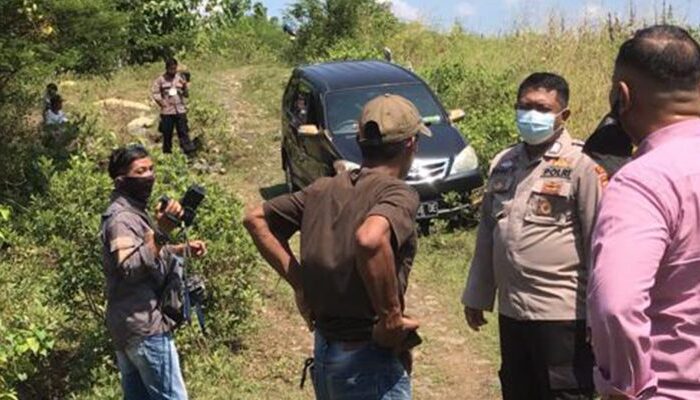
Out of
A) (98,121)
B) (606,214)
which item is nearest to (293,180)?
(98,121)

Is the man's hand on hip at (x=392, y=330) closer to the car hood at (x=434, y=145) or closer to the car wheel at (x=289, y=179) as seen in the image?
the car hood at (x=434, y=145)

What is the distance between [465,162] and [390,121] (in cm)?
642

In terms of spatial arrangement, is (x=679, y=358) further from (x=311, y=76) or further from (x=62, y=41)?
(x=62, y=41)

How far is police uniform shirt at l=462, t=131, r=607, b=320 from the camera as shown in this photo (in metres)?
3.52

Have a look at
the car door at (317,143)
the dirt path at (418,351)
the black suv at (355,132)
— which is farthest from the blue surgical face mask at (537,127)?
the car door at (317,143)

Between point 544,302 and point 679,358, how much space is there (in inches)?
61.6

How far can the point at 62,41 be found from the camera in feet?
35.7

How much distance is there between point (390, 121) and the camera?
2.88 metres

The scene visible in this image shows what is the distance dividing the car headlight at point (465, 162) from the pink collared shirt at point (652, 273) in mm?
7097

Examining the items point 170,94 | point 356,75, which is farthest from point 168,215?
point 170,94

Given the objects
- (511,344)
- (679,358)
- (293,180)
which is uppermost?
(679,358)

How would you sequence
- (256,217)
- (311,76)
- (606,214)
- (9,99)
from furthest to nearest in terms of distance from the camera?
1. (9,99)
2. (311,76)
3. (256,217)
4. (606,214)

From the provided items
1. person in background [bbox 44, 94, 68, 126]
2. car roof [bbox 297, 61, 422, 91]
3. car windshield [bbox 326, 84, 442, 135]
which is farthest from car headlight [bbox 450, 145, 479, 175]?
person in background [bbox 44, 94, 68, 126]

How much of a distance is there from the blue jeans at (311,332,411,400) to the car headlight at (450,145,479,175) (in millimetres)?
6268
